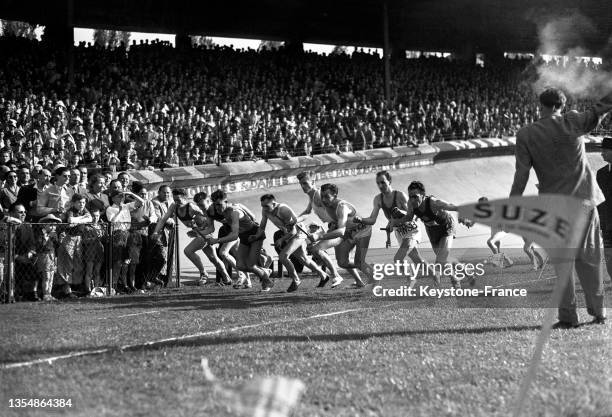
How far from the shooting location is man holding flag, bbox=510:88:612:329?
7.30 meters

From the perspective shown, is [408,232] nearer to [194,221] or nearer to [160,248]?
[194,221]

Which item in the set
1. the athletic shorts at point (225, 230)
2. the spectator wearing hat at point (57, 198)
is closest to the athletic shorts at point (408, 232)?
the athletic shorts at point (225, 230)

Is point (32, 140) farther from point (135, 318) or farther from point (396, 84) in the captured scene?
point (396, 84)

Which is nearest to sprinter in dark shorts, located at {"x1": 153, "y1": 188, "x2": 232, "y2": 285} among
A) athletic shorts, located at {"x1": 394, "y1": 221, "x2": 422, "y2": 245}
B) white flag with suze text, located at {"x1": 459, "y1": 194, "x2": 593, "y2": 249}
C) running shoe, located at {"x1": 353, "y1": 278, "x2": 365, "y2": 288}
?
running shoe, located at {"x1": 353, "y1": 278, "x2": 365, "y2": 288}

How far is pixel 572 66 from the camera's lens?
4306cm

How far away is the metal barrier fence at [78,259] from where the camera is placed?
11.9 m

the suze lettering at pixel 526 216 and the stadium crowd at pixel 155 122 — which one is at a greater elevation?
the stadium crowd at pixel 155 122

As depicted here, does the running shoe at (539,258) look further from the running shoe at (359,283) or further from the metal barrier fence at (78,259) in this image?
the metal barrier fence at (78,259)

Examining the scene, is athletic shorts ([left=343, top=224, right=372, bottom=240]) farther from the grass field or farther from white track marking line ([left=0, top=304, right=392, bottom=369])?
white track marking line ([left=0, top=304, right=392, bottom=369])

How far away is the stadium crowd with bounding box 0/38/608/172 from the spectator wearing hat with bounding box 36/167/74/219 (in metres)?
2.36

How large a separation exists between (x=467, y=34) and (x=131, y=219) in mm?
34395

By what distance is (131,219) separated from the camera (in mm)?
14141

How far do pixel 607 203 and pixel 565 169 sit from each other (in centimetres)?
256

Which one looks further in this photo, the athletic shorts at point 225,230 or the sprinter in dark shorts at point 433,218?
the athletic shorts at point 225,230
